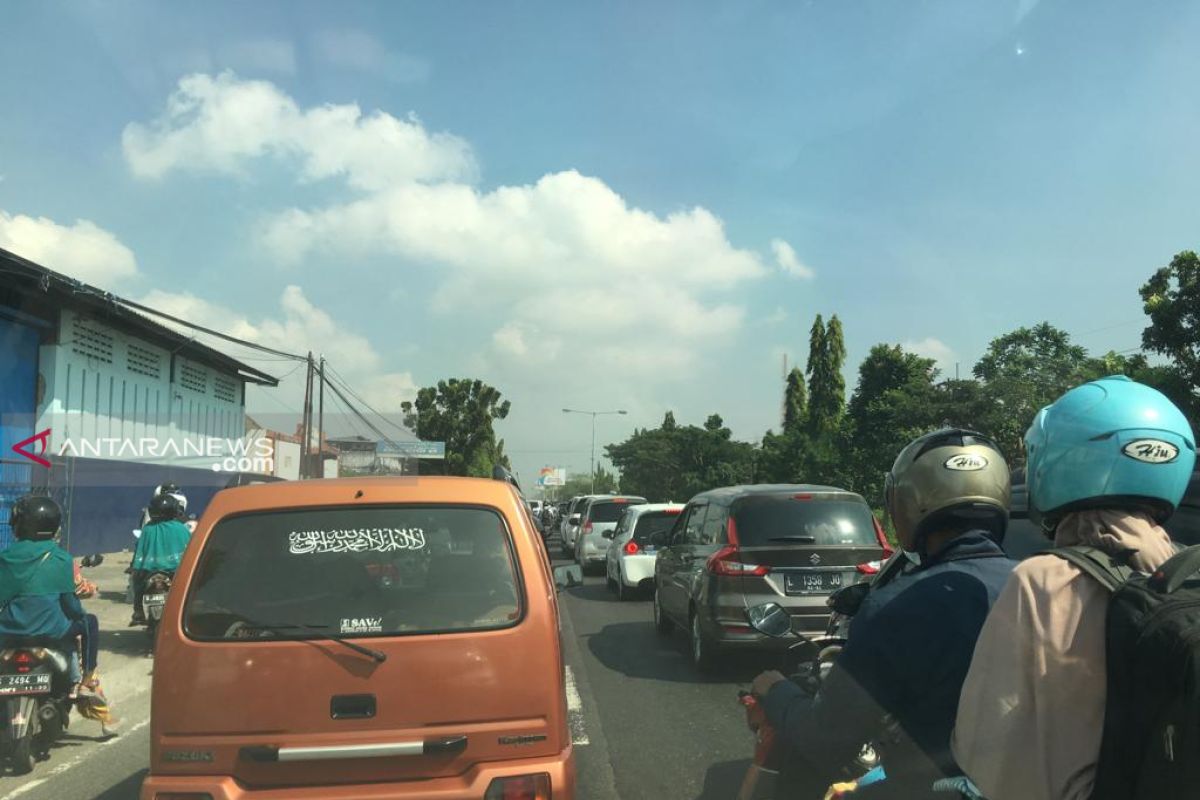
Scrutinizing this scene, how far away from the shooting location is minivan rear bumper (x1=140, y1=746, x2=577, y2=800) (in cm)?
329

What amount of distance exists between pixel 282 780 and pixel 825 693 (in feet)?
6.92

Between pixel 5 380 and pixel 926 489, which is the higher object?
pixel 5 380

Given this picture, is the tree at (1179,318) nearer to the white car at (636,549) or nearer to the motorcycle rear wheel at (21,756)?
the white car at (636,549)

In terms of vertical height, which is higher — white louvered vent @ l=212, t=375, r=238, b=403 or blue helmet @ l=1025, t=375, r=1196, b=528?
white louvered vent @ l=212, t=375, r=238, b=403

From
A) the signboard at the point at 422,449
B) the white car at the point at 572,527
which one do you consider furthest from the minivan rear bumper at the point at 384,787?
the signboard at the point at 422,449

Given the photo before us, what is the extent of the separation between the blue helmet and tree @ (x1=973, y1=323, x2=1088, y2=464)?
21.4m

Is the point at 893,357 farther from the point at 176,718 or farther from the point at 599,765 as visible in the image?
the point at 176,718

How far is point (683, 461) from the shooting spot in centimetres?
6850

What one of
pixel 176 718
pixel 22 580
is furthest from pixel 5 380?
pixel 176 718

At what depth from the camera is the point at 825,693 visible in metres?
2.24

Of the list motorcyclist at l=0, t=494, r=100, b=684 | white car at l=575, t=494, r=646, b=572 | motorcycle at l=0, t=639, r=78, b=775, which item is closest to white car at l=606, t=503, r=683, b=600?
white car at l=575, t=494, r=646, b=572

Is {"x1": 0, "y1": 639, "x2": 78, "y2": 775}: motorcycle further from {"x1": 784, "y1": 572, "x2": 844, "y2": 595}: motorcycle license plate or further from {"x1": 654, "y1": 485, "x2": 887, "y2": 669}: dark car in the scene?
{"x1": 784, "y1": 572, "x2": 844, "y2": 595}: motorcycle license plate

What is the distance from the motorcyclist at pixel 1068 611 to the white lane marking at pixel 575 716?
438 centimetres

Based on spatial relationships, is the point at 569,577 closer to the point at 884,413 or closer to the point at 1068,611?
the point at 1068,611
